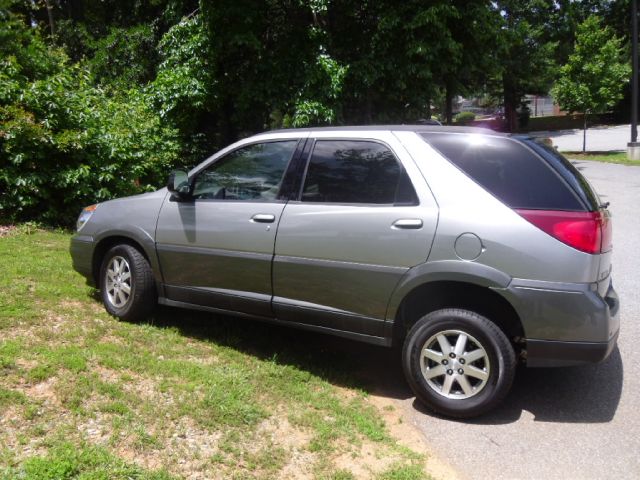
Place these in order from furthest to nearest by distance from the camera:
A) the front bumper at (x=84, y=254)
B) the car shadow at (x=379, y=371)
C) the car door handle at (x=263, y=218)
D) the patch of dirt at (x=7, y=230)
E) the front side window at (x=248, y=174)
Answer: the patch of dirt at (x=7, y=230)
the front bumper at (x=84, y=254)
the front side window at (x=248, y=174)
the car door handle at (x=263, y=218)
the car shadow at (x=379, y=371)

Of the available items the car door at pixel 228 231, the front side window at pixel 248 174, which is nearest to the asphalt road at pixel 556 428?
the car door at pixel 228 231

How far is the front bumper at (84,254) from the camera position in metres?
5.41

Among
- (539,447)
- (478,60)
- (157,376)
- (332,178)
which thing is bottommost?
(539,447)

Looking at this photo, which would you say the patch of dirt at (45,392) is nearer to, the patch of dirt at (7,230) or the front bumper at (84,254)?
the front bumper at (84,254)

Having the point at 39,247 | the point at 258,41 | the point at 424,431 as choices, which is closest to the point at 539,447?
the point at 424,431

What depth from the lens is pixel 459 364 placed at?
377cm

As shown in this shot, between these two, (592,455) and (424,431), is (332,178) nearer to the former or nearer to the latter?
(424,431)

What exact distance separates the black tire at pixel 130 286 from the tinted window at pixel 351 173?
1637mm

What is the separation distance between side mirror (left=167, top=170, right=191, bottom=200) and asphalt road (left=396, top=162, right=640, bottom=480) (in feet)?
7.65

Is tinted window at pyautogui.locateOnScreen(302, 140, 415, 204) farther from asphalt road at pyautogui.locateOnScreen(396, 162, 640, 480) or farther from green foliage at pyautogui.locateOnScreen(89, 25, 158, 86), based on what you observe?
green foliage at pyautogui.locateOnScreen(89, 25, 158, 86)

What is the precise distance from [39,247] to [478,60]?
418 inches

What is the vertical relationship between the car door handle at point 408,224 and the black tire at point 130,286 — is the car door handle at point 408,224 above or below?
above

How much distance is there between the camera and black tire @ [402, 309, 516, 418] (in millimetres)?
3662

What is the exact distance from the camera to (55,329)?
15.5 ft
